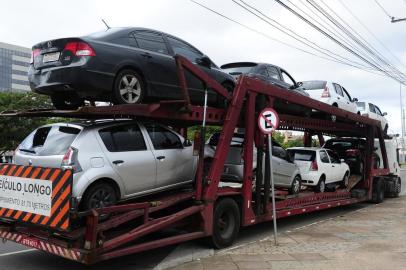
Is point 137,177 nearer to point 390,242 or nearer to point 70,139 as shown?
point 70,139

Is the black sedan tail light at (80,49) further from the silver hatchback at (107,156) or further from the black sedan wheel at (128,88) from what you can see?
the silver hatchback at (107,156)

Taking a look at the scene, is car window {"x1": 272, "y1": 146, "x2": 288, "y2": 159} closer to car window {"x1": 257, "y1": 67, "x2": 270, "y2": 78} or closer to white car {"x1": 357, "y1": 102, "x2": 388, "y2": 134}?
car window {"x1": 257, "y1": 67, "x2": 270, "y2": 78}

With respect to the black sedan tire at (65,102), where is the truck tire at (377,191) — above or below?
below

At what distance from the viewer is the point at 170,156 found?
24.0 feet

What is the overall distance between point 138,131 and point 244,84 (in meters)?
2.34

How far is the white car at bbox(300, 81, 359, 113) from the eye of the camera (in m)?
14.3

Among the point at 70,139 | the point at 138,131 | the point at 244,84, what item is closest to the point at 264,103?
the point at 244,84

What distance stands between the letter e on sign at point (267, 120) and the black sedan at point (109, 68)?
149cm

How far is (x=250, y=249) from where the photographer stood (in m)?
8.04

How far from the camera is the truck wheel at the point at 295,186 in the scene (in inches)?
446

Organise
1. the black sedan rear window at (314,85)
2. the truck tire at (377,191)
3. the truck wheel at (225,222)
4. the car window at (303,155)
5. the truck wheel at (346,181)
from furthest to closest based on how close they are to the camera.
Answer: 1. the truck tire at (377,191)
2. the truck wheel at (346,181)
3. the black sedan rear window at (314,85)
4. the car window at (303,155)
5. the truck wheel at (225,222)

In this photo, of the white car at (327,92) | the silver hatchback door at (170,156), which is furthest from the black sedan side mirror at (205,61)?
the white car at (327,92)

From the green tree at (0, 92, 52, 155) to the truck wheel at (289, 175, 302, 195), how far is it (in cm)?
2384

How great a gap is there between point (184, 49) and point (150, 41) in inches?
31.8
